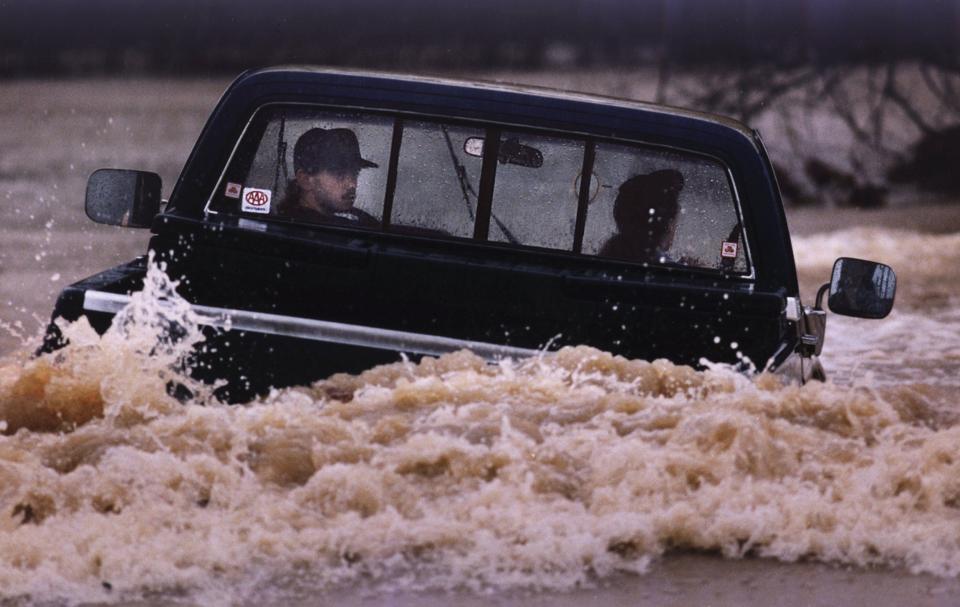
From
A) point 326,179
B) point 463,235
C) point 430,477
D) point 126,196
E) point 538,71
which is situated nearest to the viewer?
point 463,235

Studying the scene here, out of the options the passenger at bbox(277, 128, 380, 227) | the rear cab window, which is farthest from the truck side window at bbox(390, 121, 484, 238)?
the passenger at bbox(277, 128, 380, 227)

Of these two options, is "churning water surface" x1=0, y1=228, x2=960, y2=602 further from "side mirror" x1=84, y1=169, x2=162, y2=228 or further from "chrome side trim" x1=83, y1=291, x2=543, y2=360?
"side mirror" x1=84, y1=169, x2=162, y2=228

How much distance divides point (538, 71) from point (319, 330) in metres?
18.8

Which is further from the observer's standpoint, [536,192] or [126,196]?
[126,196]

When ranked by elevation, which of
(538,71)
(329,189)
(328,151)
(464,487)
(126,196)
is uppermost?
(538,71)

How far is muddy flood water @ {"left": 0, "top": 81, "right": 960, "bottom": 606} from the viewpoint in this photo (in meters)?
5.70

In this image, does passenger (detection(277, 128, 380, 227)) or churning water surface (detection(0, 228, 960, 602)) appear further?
passenger (detection(277, 128, 380, 227))

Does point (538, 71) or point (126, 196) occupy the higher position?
point (538, 71)

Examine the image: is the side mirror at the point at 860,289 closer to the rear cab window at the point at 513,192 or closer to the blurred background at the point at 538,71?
the rear cab window at the point at 513,192

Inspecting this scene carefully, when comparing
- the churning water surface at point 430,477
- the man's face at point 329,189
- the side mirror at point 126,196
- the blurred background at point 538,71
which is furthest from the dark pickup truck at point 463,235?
the blurred background at point 538,71

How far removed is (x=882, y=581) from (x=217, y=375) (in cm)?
214

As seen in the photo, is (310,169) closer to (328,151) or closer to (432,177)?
(328,151)

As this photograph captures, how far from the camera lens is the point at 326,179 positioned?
20.2 ft

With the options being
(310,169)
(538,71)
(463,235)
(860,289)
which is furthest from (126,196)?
(538,71)
